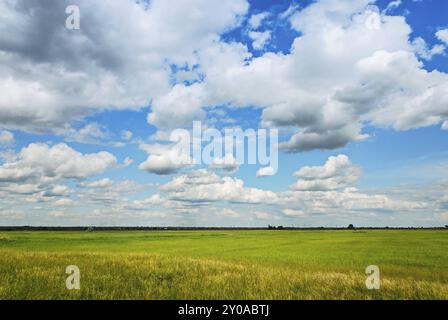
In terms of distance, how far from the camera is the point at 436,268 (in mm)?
24750

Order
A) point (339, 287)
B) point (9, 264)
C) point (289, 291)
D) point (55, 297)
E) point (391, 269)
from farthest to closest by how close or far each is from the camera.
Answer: point (391, 269) < point (9, 264) < point (339, 287) < point (289, 291) < point (55, 297)

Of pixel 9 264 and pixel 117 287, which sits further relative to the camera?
pixel 9 264

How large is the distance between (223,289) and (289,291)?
2.49 m

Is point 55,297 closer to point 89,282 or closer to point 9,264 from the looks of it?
point 89,282
